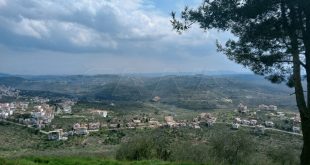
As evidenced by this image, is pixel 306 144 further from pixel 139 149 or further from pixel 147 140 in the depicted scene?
pixel 147 140

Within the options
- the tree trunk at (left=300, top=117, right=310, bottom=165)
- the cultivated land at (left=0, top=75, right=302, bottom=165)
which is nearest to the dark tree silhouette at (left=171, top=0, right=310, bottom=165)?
the tree trunk at (left=300, top=117, right=310, bottom=165)

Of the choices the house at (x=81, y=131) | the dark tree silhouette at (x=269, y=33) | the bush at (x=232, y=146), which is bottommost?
the house at (x=81, y=131)

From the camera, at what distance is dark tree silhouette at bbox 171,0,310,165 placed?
13.2 metres

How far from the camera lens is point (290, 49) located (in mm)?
13555

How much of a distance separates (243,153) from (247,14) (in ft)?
54.8

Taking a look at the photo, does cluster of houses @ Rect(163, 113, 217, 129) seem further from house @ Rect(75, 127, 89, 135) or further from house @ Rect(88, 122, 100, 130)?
house @ Rect(75, 127, 89, 135)

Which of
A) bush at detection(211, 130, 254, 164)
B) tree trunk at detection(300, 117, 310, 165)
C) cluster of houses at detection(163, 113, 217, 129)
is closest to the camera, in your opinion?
tree trunk at detection(300, 117, 310, 165)

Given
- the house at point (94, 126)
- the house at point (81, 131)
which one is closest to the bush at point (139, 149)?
the house at point (81, 131)

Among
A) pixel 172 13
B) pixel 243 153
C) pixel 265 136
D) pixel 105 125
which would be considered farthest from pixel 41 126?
pixel 172 13

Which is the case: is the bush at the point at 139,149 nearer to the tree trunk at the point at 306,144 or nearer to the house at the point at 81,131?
the tree trunk at the point at 306,144

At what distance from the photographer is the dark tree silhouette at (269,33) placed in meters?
13.2

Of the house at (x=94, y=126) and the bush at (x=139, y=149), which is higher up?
the bush at (x=139, y=149)

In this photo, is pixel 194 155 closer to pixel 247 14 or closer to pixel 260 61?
pixel 260 61

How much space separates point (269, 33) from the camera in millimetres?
13516
